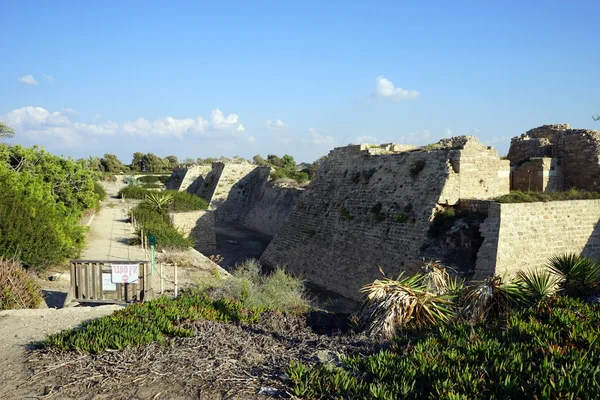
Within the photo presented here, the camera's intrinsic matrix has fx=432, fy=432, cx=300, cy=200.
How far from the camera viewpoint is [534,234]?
11141 millimetres

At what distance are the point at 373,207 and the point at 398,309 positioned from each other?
802cm

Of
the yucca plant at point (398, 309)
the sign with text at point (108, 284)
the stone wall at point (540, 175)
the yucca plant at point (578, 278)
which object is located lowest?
the sign with text at point (108, 284)

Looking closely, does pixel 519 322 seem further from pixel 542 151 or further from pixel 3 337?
pixel 542 151

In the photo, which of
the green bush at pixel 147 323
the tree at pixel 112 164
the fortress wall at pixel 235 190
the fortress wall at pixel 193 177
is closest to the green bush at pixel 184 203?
the fortress wall at pixel 235 190

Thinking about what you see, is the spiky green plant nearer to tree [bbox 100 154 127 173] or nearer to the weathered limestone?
the weathered limestone

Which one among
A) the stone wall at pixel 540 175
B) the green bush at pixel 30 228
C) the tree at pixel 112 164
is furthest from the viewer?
the tree at pixel 112 164

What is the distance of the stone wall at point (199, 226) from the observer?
843 inches

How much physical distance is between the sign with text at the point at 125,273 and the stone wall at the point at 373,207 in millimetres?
6847

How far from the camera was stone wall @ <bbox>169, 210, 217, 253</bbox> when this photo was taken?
843 inches

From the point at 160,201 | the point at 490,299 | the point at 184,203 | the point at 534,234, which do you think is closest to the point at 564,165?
the point at 534,234

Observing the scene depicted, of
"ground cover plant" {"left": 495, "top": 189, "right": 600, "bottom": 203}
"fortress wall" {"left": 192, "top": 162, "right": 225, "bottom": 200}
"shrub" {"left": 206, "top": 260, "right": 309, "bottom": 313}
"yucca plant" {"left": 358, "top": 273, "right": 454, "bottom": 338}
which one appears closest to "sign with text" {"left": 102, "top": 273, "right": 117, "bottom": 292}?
"shrub" {"left": 206, "top": 260, "right": 309, "bottom": 313}

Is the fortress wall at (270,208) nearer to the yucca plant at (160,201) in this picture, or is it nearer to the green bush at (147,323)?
the yucca plant at (160,201)

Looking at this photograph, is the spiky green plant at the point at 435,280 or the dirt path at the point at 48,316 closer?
the dirt path at the point at 48,316

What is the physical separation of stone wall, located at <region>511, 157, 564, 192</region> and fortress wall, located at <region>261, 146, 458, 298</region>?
155 inches
